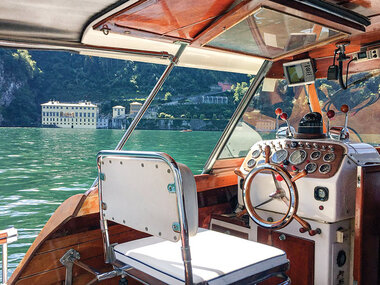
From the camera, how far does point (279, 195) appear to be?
2164 mm

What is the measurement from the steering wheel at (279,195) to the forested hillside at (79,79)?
3.06 ft

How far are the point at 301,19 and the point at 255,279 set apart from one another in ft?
4.55

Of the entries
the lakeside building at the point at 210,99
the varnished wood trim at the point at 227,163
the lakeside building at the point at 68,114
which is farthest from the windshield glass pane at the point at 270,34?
the lakeside building at the point at 68,114

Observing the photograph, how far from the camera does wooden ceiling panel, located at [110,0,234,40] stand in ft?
5.62

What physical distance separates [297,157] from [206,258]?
110 cm

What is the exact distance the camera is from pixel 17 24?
1731mm

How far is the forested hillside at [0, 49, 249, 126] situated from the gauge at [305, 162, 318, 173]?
1.14 m

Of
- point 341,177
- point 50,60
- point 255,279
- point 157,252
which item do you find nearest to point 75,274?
point 157,252

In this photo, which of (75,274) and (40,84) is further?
(40,84)

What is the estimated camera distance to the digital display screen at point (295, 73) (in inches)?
114

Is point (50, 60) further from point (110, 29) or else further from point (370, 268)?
point (370, 268)

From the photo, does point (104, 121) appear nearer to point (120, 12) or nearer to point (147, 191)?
point (120, 12)

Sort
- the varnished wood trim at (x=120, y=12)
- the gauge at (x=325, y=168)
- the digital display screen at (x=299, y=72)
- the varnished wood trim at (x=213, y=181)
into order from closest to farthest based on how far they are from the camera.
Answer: the varnished wood trim at (x=120, y=12)
the gauge at (x=325, y=168)
the varnished wood trim at (x=213, y=181)
the digital display screen at (x=299, y=72)

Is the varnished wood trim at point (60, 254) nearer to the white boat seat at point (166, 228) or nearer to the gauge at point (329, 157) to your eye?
the white boat seat at point (166, 228)
